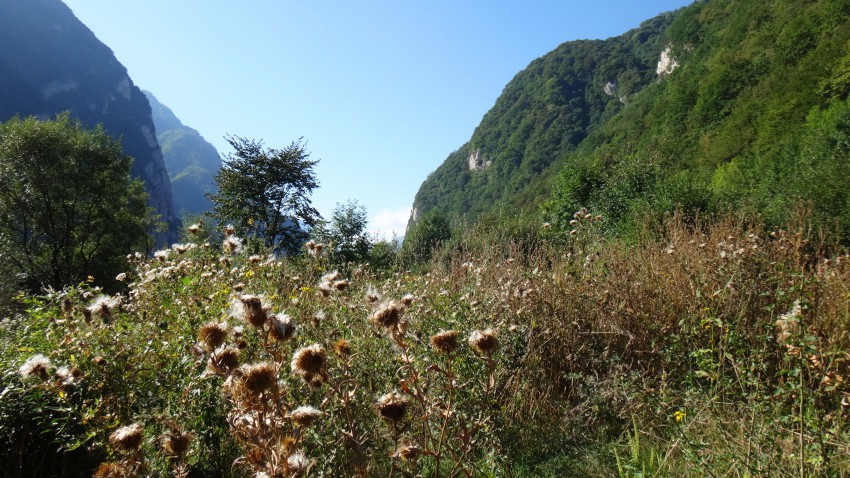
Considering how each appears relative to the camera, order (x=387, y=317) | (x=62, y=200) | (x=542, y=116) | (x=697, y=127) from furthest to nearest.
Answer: (x=542, y=116), (x=697, y=127), (x=62, y=200), (x=387, y=317)

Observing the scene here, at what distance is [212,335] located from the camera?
1.22 m

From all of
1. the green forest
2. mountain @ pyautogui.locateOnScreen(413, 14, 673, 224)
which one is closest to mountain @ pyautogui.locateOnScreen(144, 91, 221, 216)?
mountain @ pyautogui.locateOnScreen(413, 14, 673, 224)

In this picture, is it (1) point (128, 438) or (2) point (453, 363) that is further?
(2) point (453, 363)

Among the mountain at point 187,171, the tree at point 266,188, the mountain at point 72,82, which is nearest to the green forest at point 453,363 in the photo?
the tree at point 266,188

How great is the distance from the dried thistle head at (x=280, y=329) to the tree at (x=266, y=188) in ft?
53.5

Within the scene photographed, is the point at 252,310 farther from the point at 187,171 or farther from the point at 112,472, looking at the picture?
the point at 187,171

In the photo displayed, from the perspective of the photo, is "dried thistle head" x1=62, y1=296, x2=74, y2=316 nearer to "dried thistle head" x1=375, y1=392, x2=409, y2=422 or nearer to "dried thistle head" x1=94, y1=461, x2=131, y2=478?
"dried thistle head" x1=94, y1=461, x2=131, y2=478

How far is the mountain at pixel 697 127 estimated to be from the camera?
50.1 ft

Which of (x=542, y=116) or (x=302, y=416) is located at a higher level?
(x=542, y=116)

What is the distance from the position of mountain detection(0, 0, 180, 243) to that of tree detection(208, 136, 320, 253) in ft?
222

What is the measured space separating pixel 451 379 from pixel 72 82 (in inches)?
4802

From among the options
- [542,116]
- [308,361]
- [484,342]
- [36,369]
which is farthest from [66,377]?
[542,116]

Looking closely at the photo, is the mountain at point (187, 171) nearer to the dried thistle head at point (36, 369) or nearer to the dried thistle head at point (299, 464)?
the dried thistle head at point (36, 369)

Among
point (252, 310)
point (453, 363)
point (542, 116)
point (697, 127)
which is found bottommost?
point (453, 363)
